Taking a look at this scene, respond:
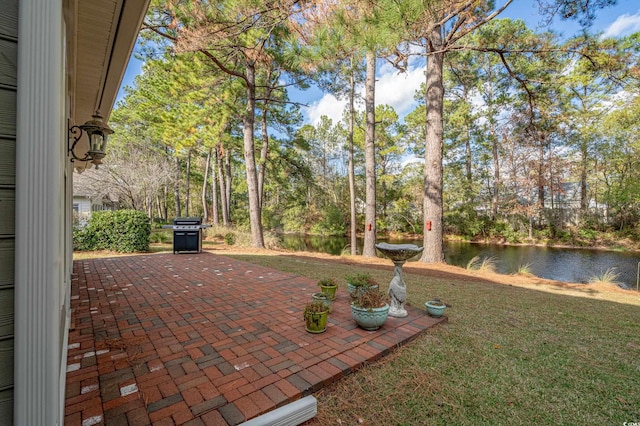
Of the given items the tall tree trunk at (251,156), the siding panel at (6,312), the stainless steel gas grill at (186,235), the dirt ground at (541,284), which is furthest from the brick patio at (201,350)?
the tall tree trunk at (251,156)

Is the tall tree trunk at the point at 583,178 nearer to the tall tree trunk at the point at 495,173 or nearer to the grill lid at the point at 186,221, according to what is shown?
the tall tree trunk at the point at 495,173

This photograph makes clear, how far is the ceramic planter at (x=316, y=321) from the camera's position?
2680mm

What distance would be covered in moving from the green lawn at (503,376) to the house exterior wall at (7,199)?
1470mm

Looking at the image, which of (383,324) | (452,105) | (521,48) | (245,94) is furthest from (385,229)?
(383,324)

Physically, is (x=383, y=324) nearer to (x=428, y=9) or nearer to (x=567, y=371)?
(x=567, y=371)

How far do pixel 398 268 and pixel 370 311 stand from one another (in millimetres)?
681

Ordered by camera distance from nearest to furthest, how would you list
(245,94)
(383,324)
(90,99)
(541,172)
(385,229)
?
(383,324) < (90,99) < (245,94) < (541,172) < (385,229)

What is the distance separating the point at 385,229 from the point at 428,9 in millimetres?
17248

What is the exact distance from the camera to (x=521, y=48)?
5902 millimetres

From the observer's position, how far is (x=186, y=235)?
7.77 meters

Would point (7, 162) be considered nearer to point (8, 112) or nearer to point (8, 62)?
point (8, 112)

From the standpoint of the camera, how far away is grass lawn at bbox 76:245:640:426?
5.68ft

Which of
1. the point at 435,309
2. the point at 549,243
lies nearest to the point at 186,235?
the point at 435,309

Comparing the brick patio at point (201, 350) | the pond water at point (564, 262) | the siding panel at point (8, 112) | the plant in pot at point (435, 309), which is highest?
the siding panel at point (8, 112)
